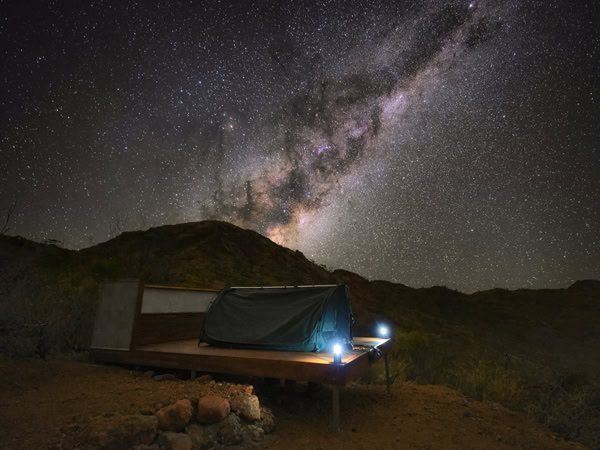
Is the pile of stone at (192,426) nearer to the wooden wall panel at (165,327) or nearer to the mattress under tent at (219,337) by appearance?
the mattress under tent at (219,337)

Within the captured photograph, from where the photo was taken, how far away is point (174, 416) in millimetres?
4574

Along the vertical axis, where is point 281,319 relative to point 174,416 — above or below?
above

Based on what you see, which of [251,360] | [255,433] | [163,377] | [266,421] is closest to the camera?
[255,433]

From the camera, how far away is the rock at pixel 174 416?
14.8ft

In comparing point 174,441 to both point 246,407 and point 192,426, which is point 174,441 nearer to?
point 192,426

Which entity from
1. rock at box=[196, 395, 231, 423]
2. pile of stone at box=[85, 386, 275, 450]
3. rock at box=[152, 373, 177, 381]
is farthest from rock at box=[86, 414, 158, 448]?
rock at box=[152, 373, 177, 381]

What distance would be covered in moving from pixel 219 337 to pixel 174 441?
11.4ft

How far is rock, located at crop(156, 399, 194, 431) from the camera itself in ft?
14.8

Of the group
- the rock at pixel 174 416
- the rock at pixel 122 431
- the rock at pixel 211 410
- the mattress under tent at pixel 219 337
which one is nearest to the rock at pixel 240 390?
the mattress under tent at pixel 219 337

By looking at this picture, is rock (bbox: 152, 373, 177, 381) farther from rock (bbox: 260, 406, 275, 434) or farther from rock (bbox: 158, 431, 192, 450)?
rock (bbox: 158, 431, 192, 450)

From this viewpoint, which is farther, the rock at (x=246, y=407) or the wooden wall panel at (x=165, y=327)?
the wooden wall panel at (x=165, y=327)

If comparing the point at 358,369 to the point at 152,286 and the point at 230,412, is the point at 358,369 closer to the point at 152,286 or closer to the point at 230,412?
the point at 230,412

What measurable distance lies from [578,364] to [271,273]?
30.0 metres

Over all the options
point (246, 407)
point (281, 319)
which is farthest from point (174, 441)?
point (281, 319)
